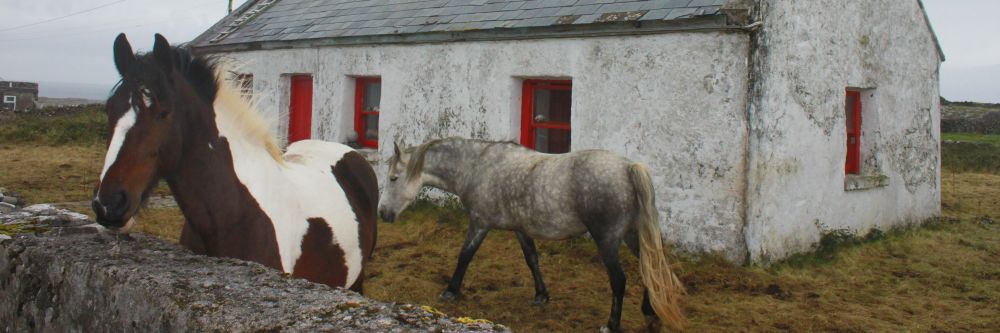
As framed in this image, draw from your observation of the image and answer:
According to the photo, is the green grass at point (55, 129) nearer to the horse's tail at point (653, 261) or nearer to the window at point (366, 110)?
the window at point (366, 110)

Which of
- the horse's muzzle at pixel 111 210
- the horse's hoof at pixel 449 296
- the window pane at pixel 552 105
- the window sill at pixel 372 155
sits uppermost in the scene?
the window pane at pixel 552 105

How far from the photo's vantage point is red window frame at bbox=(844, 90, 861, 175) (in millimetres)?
9562

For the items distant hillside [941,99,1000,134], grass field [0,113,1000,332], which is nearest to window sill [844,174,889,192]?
grass field [0,113,1000,332]

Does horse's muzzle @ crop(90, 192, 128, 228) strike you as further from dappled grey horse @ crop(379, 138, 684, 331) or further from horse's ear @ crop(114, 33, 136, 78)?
dappled grey horse @ crop(379, 138, 684, 331)

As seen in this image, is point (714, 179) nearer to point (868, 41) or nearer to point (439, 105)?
point (868, 41)

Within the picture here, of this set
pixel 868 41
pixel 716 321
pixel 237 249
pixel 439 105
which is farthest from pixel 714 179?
pixel 237 249

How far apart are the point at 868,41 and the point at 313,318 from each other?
355 inches

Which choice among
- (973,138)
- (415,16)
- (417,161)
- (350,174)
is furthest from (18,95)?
(973,138)

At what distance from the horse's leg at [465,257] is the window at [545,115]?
3226 mm

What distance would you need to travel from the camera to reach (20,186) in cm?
1277

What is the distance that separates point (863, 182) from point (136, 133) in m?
8.39

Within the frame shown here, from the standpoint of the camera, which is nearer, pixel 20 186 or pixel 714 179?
pixel 714 179

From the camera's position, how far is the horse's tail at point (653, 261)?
528 cm

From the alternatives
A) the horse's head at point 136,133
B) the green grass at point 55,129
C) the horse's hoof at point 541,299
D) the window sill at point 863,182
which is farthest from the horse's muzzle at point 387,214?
the green grass at point 55,129
